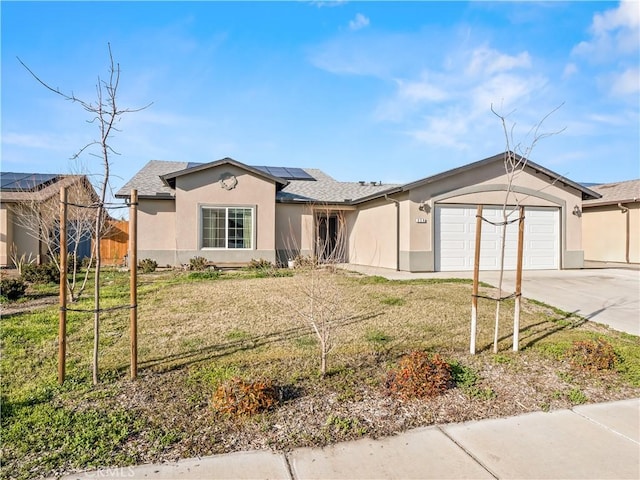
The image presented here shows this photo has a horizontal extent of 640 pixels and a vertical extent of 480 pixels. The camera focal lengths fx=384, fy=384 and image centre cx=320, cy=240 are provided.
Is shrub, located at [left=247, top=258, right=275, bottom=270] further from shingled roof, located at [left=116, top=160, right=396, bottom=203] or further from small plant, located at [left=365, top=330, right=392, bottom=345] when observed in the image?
small plant, located at [left=365, top=330, right=392, bottom=345]

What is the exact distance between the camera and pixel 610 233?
1861cm

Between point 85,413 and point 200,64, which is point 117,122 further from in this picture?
point 200,64

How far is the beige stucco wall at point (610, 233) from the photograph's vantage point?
57.2 feet

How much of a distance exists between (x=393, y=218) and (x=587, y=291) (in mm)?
6532

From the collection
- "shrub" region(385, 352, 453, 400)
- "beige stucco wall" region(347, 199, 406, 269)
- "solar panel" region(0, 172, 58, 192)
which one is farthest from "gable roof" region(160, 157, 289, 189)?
"shrub" region(385, 352, 453, 400)

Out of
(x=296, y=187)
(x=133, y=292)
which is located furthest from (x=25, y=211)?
(x=133, y=292)

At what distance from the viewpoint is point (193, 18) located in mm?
8969

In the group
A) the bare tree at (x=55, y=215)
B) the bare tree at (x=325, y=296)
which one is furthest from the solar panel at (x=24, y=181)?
the bare tree at (x=325, y=296)

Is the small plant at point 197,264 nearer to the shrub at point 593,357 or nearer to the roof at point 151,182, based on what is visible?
the roof at point 151,182

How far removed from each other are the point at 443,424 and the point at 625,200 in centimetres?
1917

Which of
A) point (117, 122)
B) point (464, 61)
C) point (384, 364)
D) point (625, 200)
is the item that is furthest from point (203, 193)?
point (625, 200)

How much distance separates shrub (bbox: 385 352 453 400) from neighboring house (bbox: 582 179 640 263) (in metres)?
18.0

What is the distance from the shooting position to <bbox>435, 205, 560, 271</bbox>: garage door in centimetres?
1379

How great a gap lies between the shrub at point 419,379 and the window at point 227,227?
11852mm
